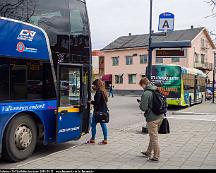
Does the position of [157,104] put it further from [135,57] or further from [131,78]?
[131,78]

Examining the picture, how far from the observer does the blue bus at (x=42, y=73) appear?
6.83 m

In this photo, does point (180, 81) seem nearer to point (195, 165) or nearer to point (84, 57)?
point (84, 57)

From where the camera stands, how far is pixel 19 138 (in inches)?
281

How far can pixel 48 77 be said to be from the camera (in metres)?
7.78

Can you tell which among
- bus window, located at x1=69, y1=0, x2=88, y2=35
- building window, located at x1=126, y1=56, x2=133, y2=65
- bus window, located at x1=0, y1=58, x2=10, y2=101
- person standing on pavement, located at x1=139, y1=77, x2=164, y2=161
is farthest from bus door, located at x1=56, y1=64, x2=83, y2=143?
building window, located at x1=126, y1=56, x2=133, y2=65

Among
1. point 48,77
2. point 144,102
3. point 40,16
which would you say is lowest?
point 144,102

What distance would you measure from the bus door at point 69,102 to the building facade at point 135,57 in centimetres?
4451

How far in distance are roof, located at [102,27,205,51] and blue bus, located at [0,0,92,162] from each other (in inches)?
1701

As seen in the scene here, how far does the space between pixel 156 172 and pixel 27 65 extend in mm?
3422

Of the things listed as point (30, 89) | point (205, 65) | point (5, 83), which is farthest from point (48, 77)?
point (205, 65)

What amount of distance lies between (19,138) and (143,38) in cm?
5280

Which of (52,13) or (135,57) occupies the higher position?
(135,57)

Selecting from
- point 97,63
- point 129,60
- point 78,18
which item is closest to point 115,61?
point 129,60

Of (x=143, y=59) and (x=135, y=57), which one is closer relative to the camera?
(x=143, y=59)
